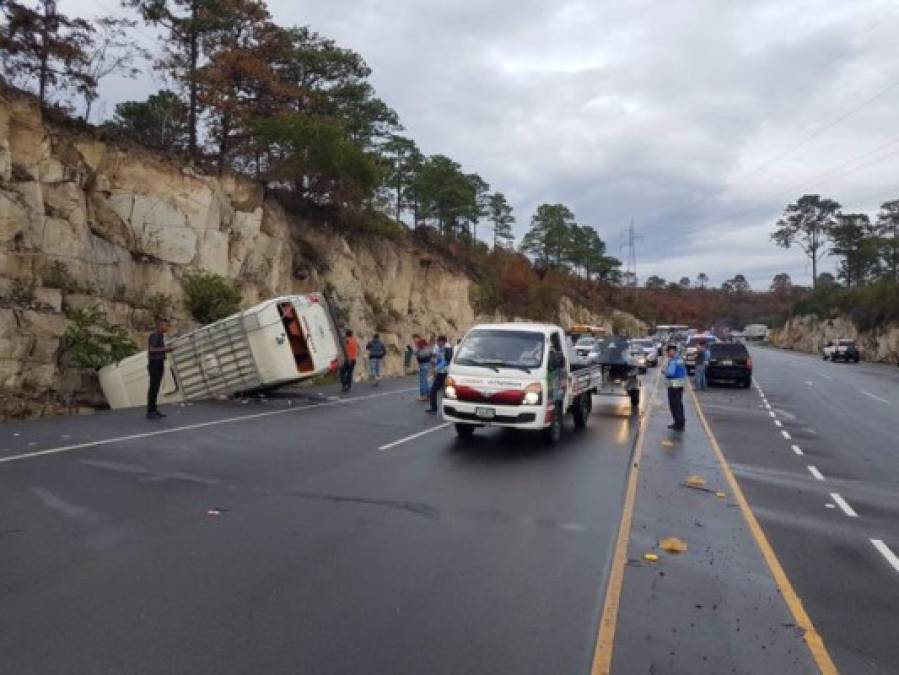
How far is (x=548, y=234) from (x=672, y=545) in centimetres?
7572

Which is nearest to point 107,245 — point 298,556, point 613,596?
point 298,556

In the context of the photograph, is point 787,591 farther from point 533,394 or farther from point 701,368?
point 701,368

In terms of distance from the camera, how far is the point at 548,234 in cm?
8069

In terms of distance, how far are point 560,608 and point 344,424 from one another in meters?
9.75

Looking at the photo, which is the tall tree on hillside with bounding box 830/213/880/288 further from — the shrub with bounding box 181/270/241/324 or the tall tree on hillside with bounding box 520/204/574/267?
the shrub with bounding box 181/270/241/324

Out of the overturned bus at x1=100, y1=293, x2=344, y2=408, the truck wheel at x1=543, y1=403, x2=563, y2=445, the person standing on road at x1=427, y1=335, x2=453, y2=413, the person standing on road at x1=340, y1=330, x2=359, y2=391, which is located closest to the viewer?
the truck wheel at x1=543, y1=403, x2=563, y2=445

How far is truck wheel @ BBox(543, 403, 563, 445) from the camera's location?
1241 cm

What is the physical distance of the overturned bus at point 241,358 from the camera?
17406 mm

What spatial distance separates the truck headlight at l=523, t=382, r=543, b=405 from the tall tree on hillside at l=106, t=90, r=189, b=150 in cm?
2362

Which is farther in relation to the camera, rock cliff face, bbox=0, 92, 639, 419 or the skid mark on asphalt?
rock cliff face, bbox=0, 92, 639, 419

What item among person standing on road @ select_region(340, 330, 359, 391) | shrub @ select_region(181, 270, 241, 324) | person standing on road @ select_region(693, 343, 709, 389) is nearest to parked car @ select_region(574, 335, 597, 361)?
person standing on road @ select_region(693, 343, 709, 389)

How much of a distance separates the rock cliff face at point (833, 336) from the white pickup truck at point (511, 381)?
5223cm

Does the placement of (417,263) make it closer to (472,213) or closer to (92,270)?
(472,213)

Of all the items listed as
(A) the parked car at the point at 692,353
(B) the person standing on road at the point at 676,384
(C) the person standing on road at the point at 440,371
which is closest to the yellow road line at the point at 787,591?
(B) the person standing on road at the point at 676,384
